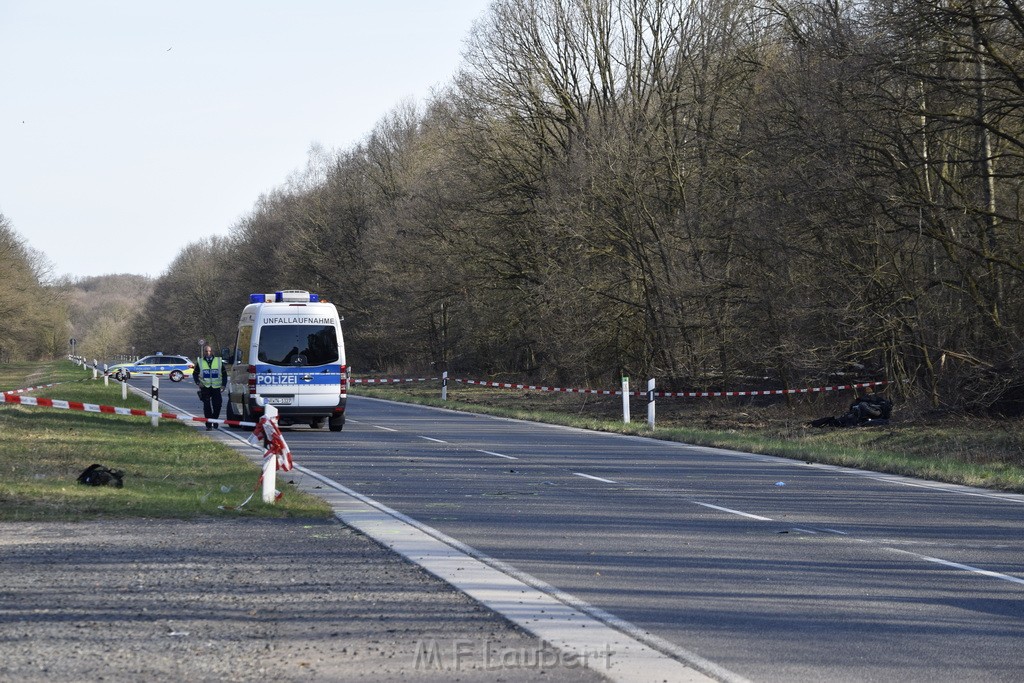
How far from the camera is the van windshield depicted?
25.0 meters

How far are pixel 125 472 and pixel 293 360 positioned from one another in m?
8.92

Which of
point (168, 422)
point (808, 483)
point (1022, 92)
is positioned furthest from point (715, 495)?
point (168, 422)

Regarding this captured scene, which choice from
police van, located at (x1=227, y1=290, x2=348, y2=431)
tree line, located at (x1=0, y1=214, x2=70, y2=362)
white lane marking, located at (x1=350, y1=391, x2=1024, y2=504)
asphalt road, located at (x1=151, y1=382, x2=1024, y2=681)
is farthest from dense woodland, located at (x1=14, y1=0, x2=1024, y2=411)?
tree line, located at (x1=0, y1=214, x2=70, y2=362)

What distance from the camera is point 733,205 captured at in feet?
109

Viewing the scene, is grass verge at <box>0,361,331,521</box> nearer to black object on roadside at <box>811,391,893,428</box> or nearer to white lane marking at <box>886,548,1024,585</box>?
white lane marking at <box>886,548,1024,585</box>

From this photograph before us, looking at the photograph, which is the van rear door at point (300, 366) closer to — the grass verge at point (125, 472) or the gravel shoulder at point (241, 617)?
the grass verge at point (125, 472)

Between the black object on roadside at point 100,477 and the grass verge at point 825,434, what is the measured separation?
1076 cm

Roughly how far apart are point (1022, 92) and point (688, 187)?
14.4 meters

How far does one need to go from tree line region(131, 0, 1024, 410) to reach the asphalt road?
8469 millimetres

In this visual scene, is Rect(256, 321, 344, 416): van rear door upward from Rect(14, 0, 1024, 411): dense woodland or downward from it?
downward

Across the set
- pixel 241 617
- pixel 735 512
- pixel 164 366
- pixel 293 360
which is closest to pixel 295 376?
pixel 293 360

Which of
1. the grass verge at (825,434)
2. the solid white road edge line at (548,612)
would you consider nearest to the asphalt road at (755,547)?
the solid white road edge line at (548,612)

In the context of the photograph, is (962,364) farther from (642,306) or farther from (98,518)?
(98,518)

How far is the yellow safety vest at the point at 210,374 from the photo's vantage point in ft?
90.1
